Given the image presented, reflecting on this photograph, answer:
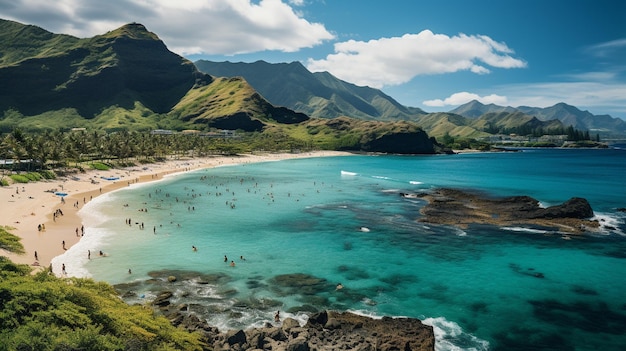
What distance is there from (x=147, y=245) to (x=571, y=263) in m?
60.1

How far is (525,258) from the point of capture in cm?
5419

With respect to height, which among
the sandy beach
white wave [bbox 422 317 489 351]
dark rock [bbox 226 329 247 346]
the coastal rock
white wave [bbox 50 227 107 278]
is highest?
the sandy beach

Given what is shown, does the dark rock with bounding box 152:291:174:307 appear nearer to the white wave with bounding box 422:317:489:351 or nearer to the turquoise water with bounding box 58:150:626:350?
the turquoise water with bounding box 58:150:626:350

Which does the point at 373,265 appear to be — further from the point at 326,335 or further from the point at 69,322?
the point at 69,322

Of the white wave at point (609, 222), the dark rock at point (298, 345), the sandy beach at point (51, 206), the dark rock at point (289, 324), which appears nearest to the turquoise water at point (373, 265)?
the white wave at point (609, 222)

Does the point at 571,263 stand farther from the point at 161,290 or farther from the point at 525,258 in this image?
the point at 161,290

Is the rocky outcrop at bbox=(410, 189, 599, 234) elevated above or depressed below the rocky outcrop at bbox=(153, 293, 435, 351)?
above

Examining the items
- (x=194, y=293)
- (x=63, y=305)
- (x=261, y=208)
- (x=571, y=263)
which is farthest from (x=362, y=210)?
(x=63, y=305)

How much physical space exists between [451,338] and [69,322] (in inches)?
1129

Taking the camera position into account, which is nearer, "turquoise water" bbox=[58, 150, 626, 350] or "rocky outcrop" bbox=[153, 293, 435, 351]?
"rocky outcrop" bbox=[153, 293, 435, 351]

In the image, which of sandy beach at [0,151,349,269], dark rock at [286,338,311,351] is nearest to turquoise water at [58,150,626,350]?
sandy beach at [0,151,349,269]

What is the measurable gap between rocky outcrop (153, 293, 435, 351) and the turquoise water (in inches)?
101

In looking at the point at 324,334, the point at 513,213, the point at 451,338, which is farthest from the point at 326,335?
the point at 513,213

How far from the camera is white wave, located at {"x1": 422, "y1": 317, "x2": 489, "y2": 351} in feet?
Result: 105
